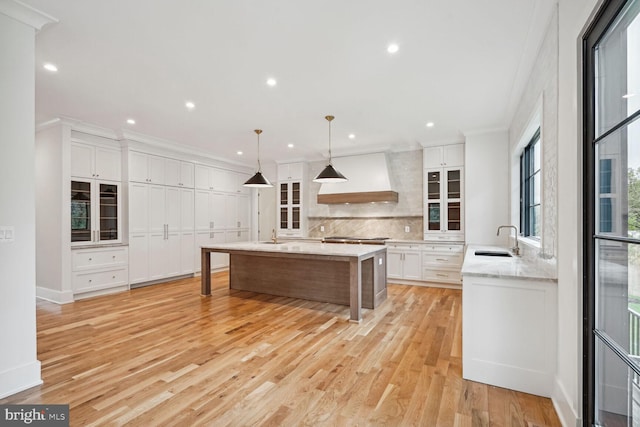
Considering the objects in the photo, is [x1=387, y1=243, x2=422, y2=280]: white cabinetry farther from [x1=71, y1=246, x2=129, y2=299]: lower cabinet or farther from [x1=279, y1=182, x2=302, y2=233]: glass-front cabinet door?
[x1=71, y1=246, x2=129, y2=299]: lower cabinet

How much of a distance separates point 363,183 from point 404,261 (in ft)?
5.82

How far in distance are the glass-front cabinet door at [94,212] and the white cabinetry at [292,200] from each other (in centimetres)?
341

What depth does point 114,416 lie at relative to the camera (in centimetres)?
189

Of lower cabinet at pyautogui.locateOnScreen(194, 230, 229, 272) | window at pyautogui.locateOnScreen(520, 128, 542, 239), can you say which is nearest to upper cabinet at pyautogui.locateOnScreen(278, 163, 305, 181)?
lower cabinet at pyautogui.locateOnScreen(194, 230, 229, 272)

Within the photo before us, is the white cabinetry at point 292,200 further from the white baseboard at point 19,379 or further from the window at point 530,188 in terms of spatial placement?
the white baseboard at point 19,379

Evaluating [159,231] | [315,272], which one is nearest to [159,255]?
[159,231]

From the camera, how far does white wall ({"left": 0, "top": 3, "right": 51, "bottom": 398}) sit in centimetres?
214

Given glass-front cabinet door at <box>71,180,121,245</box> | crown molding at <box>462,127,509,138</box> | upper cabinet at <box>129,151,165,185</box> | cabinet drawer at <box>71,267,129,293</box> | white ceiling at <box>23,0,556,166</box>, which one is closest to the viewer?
white ceiling at <box>23,0,556,166</box>

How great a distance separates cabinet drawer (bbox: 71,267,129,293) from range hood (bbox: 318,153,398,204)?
407cm

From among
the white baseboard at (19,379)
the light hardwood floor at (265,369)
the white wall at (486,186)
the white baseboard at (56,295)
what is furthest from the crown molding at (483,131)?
the white baseboard at (56,295)

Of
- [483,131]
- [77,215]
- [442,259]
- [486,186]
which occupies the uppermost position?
[483,131]

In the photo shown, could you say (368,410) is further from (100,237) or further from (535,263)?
(100,237)

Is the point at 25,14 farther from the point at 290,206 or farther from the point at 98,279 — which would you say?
the point at 290,206

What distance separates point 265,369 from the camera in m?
2.52
